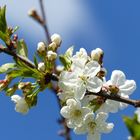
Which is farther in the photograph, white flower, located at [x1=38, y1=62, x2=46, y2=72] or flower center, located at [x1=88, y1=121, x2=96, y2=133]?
flower center, located at [x1=88, y1=121, x2=96, y2=133]

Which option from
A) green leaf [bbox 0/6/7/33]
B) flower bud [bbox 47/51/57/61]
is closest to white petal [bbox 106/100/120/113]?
flower bud [bbox 47/51/57/61]

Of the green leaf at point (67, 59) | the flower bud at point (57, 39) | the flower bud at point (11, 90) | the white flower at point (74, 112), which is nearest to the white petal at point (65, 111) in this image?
the white flower at point (74, 112)

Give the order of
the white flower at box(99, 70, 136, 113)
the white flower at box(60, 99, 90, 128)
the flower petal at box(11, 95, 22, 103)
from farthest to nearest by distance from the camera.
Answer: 1. the flower petal at box(11, 95, 22, 103)
2. the white flower at box(99, 70, 136, 113)
3. the white flower at box(60, 99, 90, 128)

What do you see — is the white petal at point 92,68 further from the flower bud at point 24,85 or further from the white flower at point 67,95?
the flower bud at point 24,85

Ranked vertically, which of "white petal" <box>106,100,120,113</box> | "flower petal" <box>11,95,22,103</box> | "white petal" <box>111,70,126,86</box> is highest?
"white petal" <box>111,70,126,86</box>

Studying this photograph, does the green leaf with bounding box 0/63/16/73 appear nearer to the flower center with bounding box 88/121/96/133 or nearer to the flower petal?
the flower petal

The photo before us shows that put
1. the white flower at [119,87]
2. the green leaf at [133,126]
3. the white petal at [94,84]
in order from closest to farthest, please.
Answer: the green leaf at [133,126], the white petal at [94,84], the white flower at [119,87]
